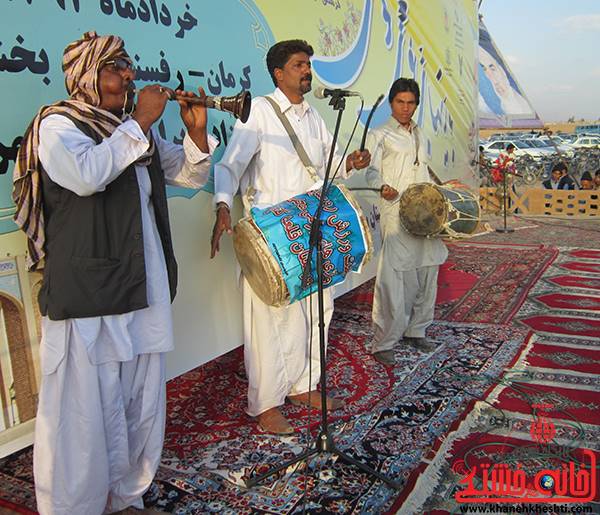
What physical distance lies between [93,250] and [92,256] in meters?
0.02

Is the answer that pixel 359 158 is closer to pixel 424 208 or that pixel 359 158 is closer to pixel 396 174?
pixel 424 208

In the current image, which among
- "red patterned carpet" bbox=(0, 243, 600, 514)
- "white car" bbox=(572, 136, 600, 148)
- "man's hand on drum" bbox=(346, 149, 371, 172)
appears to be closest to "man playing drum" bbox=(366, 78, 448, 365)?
"red patterned carpet" bbox=(0, 243, 600, 514)

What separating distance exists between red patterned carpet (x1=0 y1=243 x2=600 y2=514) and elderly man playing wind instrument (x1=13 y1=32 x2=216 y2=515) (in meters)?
0.43

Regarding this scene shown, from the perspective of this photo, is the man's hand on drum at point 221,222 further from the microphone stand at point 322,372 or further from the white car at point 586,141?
the white car at point 586,141

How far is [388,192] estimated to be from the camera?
3.37 meters

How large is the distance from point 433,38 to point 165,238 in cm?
526

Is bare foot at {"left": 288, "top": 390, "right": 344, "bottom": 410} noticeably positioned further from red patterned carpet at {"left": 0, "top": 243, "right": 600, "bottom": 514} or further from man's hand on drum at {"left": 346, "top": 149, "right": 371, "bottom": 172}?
man's hand on drum at {"left": 346, "top": 149, "right": 371, "bottom": 172}

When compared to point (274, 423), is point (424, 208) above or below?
above

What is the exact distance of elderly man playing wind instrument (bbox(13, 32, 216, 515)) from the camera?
5.68ft

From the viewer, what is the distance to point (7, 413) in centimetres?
215

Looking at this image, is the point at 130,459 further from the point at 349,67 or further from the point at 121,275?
the point at 349,67

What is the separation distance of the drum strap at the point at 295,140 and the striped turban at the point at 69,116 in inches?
38.6

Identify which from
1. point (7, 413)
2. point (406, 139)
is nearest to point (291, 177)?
point (406, 139)

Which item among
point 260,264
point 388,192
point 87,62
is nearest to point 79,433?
point 260,264
